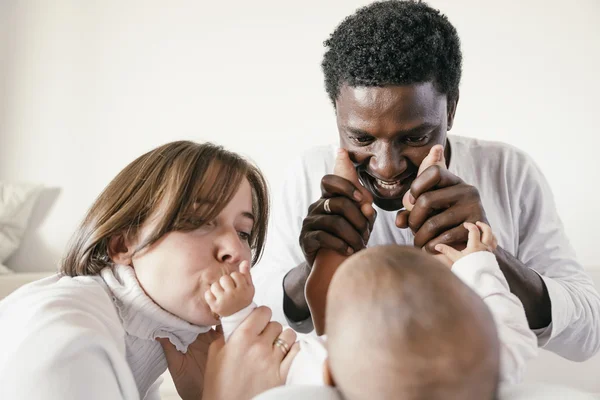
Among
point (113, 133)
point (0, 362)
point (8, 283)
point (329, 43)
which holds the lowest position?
point (8, 283)

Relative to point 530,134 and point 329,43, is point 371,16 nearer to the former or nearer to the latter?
point 329,43

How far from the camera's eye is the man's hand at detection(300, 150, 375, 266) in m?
1.00

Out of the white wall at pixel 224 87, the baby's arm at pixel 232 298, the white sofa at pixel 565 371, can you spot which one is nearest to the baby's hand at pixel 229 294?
the baby's arm at pixel 232 298

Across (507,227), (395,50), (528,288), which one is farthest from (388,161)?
(507,227)

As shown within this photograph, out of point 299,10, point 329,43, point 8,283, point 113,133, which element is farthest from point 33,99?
point 329,43

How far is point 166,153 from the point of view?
1049mm

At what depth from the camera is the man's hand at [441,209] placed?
93 centimetres

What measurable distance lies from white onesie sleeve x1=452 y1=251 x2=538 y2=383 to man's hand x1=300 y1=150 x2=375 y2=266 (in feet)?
0.68

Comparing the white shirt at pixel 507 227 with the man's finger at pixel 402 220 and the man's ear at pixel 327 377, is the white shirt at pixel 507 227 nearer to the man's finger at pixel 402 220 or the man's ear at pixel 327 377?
the man's finger at pixel 402 220

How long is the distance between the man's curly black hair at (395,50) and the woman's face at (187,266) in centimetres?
37

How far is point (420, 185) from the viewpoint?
3.14 ft

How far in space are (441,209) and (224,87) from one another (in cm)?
178

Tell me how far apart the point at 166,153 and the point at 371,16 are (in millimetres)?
458

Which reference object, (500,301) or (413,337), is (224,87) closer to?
→ (500,301)
